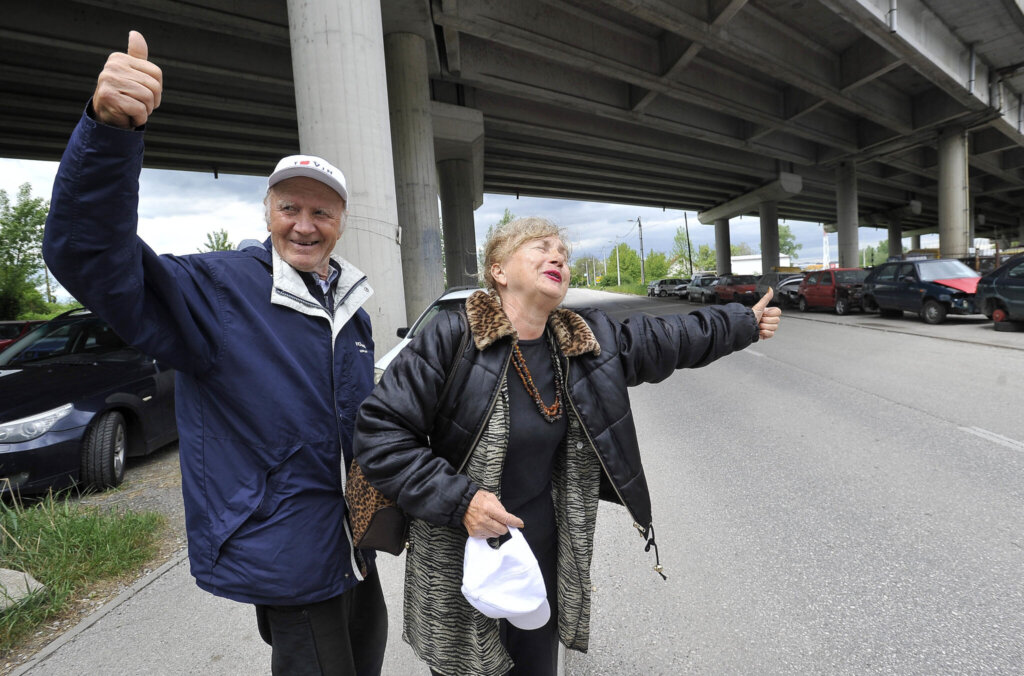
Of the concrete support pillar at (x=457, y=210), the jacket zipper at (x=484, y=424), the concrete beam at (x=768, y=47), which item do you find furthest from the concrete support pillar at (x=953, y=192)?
the jacket zipper at (x=484, y=424)

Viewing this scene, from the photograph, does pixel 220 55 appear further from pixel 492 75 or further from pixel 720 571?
pixel 720 571

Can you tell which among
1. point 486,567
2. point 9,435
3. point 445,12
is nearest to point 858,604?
point 486,567

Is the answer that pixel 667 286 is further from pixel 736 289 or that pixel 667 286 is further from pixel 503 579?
pixel 503 579

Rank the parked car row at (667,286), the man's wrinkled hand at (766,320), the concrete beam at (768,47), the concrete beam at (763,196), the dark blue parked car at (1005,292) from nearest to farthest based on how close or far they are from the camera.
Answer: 1. the man's wrinkled hand at (766,320)
2. the dark blue parked car at (1005,292)
3. the concrete beam at (768,47)
4. the concrete beam at (763,196)
5. the parked car row at (667,286)

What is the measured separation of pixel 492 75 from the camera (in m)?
16.0

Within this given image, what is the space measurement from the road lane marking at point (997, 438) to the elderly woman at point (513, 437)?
15.8 feet

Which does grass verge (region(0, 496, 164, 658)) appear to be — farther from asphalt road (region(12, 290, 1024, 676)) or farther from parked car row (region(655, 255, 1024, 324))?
parked car row (region(655, 255, 1024, 324))

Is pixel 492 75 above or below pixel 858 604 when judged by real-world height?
above

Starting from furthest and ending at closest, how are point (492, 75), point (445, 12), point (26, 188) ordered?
point (26, 188) < point (492, 75) < point (445, 12)

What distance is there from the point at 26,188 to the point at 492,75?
32615 mm

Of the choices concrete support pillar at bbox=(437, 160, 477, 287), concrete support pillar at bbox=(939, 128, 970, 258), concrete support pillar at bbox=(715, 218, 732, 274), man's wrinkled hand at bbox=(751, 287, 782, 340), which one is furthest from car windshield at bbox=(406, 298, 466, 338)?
concrete support pillar at bbox=(715, 218, 732, 274)

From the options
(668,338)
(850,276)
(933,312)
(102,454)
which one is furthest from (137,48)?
(850,276)

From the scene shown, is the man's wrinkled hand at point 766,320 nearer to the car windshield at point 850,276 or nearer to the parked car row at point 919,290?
the parked car row at point 919,290

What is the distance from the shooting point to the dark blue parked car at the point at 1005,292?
11.7 meters
